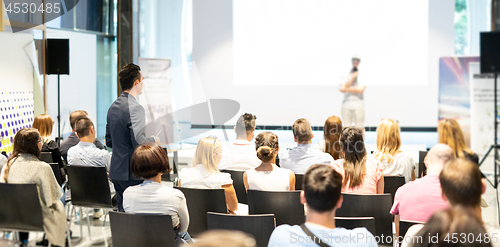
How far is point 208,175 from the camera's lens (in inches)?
116

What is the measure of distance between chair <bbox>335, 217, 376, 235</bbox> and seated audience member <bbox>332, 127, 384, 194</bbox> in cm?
76

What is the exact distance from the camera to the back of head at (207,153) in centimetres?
292

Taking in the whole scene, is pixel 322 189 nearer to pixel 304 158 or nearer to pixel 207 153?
pixel 207 153

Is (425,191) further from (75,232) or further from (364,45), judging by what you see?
(364,45)

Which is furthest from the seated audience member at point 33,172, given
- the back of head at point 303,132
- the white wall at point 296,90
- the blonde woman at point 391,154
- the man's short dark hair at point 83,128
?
the white wall at point 296,90

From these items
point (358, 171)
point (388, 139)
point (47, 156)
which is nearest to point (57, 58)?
point (47, 156)

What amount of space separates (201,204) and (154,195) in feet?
1.66

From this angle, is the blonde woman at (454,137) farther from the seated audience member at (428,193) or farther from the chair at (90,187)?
the chair at (90,187)

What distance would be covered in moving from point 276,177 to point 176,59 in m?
5.90

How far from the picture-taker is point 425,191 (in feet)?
7.50

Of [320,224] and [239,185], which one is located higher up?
[320,224]

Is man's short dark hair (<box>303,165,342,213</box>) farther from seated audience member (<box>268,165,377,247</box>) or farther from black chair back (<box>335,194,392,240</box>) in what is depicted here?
black chair back (<box>335,194,392,240</box>)

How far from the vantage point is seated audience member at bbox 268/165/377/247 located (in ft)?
5.04

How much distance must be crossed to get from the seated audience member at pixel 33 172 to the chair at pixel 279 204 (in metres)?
1.54
